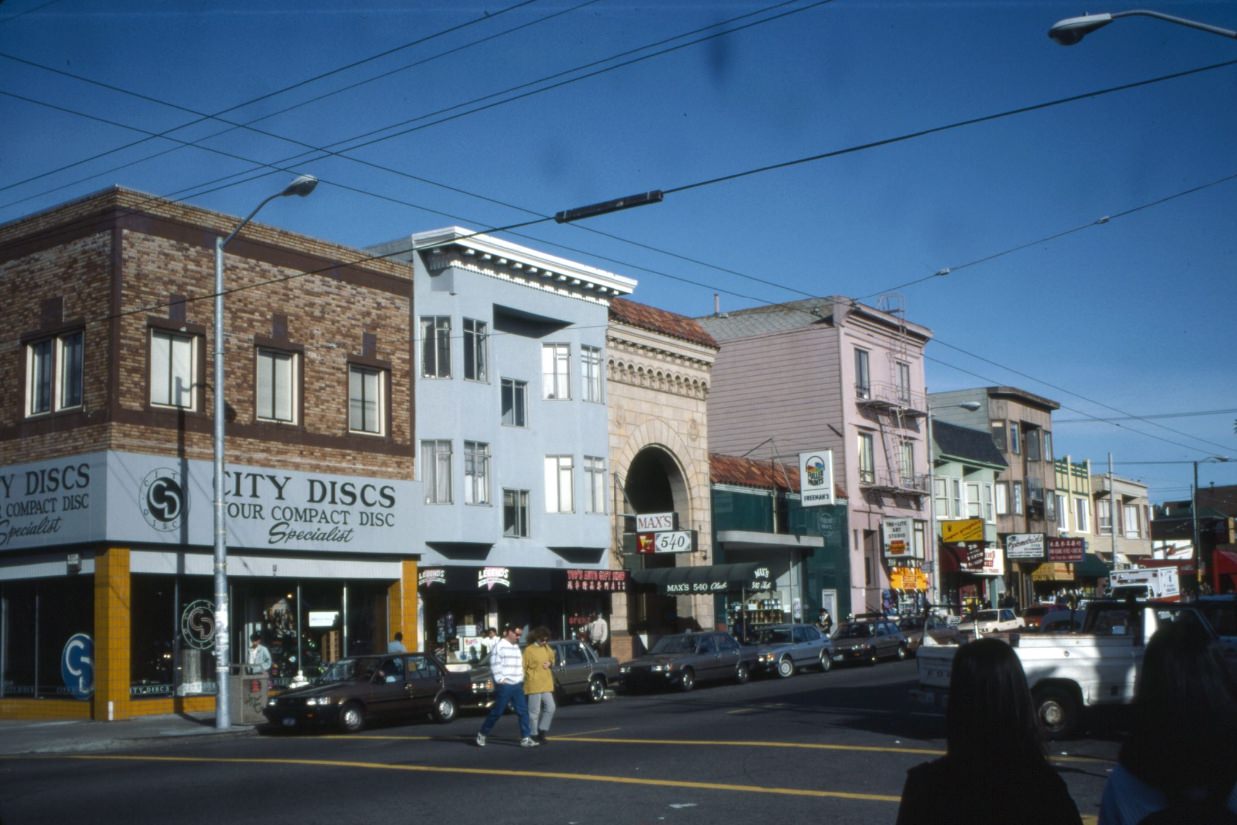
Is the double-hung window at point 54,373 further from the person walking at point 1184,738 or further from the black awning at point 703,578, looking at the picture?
the person walking at point 1184,738

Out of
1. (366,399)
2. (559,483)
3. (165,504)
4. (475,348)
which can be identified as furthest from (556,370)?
(165,504)

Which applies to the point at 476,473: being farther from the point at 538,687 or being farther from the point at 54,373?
the point at 538,687

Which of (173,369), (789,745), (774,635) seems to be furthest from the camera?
(774,635)

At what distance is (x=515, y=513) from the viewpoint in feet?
121

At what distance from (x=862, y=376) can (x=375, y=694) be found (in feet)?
113

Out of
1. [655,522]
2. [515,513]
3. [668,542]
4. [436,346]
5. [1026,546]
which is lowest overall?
[1026,546]

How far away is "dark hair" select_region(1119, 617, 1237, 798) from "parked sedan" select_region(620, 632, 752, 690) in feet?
90.8

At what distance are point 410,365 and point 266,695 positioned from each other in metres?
11.3

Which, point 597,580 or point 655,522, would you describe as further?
point 655,522

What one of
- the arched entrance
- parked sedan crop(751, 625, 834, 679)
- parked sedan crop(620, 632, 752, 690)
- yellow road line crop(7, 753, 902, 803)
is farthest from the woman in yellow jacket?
the arched entrance

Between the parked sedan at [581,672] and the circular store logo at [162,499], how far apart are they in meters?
8.36

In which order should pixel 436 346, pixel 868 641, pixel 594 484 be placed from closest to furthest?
1. pixel 436 346
2. pixel 868 641
3. pixel 594 484

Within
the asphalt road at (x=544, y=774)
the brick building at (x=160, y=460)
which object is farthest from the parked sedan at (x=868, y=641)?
the asphalt road at (x=544, y=774)

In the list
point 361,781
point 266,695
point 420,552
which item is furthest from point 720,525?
point 361,781
